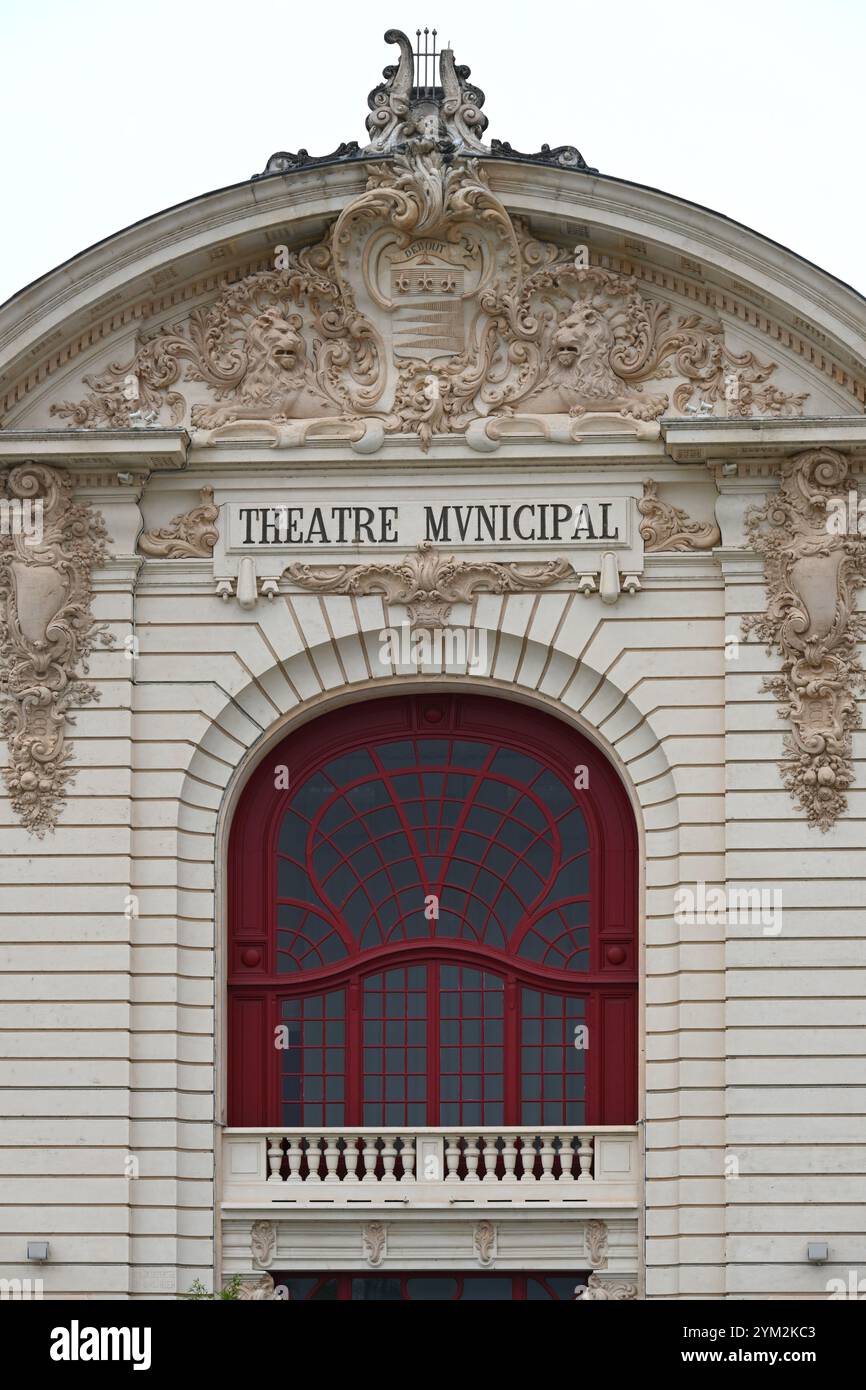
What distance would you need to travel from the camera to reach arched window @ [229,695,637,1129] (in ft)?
80.5

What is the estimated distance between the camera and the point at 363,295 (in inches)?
976

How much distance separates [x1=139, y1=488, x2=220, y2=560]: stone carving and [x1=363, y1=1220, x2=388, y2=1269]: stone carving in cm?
662

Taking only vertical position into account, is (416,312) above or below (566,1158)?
above

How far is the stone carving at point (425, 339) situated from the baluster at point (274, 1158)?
6.76 metres

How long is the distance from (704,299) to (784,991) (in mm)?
6743

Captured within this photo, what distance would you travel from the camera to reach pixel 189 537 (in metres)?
24.7

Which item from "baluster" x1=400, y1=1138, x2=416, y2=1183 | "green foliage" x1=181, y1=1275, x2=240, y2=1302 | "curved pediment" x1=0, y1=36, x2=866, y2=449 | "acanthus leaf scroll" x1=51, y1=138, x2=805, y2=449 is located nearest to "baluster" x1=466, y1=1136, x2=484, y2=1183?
"baluster" x1=400, y1=1138, x2=416, y2=1183

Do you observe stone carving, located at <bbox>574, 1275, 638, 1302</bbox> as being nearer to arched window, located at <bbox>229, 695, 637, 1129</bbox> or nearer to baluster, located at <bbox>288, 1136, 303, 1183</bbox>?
arched window, located at <bbox>229, 695, 637, 1129</bbox>

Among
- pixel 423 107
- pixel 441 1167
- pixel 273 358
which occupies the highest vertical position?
pixel 423 107

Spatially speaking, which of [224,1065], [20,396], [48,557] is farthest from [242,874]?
[20,396]

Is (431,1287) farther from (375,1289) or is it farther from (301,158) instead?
(301,158)

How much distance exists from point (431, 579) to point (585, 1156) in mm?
5686

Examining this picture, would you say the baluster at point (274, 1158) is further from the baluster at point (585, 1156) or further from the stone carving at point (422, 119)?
the stone carving at point (422, 119)

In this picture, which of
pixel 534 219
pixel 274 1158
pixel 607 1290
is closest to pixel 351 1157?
pixel 274 1158
